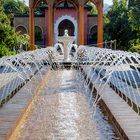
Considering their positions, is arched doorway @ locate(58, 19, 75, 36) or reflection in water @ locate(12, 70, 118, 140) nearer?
reflection in water @ locate(12, 70, 118, 140)

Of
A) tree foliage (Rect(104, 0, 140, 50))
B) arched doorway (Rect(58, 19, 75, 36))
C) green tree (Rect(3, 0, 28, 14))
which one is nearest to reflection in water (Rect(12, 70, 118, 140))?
tree foliage (Rect(104, 0, 140, 50))

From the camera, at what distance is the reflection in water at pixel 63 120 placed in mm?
4820

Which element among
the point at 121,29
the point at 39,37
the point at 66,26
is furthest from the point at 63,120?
the point at 66,26

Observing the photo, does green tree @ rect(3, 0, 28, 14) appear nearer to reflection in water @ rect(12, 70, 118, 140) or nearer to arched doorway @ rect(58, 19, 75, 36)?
arched doorway @ rect(58, 19, 75, 36)

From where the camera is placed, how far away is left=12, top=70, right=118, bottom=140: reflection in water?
190 inches

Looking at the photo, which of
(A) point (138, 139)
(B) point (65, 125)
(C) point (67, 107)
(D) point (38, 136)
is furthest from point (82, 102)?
(A) point (138, 139)

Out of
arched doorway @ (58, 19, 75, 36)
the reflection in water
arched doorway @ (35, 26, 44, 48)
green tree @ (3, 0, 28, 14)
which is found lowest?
the reflection in water

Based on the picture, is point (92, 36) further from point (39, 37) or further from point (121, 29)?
point (39, 37)

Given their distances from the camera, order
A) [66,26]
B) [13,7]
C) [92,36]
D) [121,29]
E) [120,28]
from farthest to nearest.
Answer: [13,7], [66,26], [92,36], [120,28], [121,29]

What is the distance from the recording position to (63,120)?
5648mm

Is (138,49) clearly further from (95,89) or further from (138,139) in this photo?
(138,139)

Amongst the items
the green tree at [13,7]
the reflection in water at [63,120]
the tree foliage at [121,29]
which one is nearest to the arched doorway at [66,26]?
the tree foliage at [121,29]

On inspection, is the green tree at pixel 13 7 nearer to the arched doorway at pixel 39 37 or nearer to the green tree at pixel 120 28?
the arched doorway at pixel 39 37

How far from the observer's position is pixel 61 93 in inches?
320
